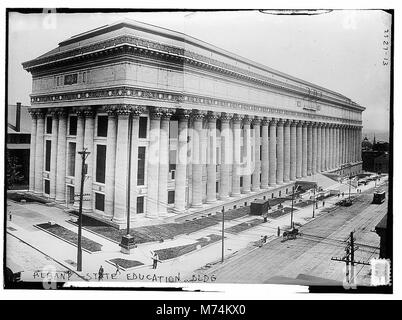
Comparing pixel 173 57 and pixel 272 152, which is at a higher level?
pixel 173 57

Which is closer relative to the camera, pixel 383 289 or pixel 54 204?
pixel 383 289

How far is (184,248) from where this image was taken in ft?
32.1

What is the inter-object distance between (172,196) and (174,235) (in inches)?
41.9

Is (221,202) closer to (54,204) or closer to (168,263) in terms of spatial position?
(168,263)

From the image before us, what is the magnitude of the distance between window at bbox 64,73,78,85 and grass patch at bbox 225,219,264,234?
19.0 feet

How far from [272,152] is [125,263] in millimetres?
5161

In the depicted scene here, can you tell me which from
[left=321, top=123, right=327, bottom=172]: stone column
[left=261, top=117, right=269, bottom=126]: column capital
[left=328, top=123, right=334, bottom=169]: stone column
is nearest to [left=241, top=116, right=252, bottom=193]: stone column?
[left=261, top=117, right=269, bottom=126]: column capital

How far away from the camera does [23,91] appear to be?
10.1 meters

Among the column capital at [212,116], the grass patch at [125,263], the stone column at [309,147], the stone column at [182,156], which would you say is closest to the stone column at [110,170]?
the grass patch at [125,263]

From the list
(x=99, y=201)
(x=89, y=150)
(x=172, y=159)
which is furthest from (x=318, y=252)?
(x=89, y=150)

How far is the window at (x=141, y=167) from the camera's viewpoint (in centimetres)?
990

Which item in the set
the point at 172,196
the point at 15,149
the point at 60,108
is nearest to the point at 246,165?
the point at 172,196

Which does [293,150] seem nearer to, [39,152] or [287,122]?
[287,122]

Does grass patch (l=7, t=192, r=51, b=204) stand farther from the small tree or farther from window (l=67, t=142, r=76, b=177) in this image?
window (l=67, t=142, r=76, b=177)
